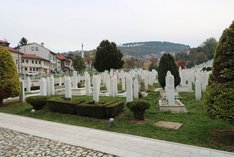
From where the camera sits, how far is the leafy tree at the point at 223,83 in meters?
7.65

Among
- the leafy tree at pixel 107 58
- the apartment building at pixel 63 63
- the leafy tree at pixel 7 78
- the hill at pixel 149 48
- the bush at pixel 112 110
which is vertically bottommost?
the bush at pixel 112 110

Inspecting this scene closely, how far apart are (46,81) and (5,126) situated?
9.78m

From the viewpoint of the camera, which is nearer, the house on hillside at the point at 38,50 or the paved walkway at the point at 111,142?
the paved walkway at the point at 111,142

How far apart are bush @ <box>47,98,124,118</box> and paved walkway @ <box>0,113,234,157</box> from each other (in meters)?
1.57

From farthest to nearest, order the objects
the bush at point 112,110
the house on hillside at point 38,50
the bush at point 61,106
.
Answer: the house on hillside at point 38,50, the bush at point 61,106, the bush at point 112,110

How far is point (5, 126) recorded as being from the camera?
1073 cm

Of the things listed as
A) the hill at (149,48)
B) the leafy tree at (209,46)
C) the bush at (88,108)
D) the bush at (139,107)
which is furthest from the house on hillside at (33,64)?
the hill at (149,48)

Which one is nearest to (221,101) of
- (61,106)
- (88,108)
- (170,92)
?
(170,92)

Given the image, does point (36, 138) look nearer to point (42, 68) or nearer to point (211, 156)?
point (211, 156)

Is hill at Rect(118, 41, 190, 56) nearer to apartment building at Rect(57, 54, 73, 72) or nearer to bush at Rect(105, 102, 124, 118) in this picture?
apartment building at Rect(57, 54, 73, 72)

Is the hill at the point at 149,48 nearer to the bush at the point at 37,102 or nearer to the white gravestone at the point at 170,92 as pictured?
the white gravestone at the point at 170,92

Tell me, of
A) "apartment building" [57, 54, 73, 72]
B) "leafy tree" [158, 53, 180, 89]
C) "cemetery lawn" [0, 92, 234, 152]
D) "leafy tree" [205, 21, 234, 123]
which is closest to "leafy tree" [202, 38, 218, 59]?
"apartment building" [57, 54, 73, 72]

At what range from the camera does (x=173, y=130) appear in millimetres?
9336

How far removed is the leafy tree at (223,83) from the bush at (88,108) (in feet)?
15.0
